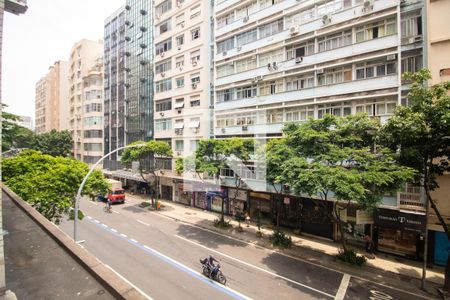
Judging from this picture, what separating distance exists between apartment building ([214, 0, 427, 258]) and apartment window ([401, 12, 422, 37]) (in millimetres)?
56

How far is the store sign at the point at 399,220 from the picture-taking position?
1512cm

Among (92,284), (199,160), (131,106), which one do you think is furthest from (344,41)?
(131,106)

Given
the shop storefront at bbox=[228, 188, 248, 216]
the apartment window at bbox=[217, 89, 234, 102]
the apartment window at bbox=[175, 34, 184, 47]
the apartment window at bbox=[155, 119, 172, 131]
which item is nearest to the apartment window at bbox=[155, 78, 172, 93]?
the apartment window at bbox=[155, 119, 172, 131]

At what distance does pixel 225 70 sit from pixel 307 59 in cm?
942

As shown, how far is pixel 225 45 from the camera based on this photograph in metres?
26.8

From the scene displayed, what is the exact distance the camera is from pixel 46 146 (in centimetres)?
5359

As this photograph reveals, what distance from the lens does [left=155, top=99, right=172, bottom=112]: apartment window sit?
110 feet

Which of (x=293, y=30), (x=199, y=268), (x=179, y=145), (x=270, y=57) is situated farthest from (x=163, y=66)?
(x=199, y=268)

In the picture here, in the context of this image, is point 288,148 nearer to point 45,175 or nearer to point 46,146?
point 45,175

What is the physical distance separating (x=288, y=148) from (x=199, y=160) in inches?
329

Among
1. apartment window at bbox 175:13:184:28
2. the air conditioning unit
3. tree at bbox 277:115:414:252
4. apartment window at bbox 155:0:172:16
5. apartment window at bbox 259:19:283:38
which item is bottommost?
tree at bbox 277:115:414:252

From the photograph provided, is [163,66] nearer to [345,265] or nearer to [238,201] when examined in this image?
[238,201]

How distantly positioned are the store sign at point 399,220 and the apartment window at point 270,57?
14.7 m

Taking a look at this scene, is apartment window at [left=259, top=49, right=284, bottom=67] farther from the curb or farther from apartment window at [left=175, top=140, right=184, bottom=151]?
the curb
